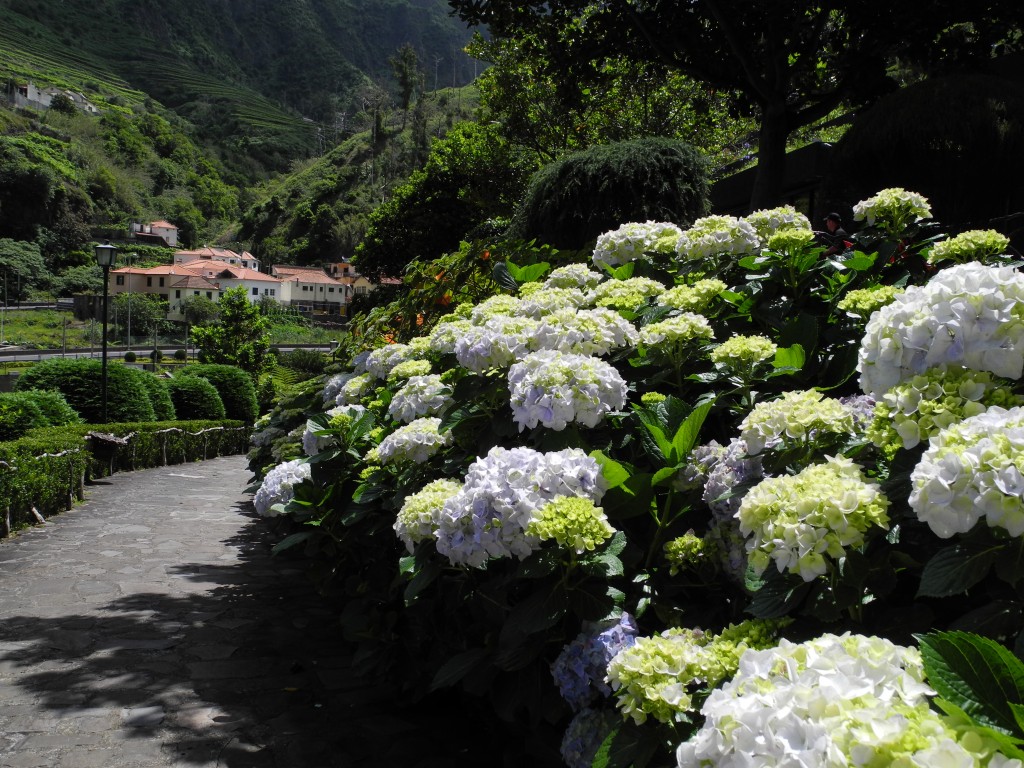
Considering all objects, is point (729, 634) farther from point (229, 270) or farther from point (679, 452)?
point (229, 270)

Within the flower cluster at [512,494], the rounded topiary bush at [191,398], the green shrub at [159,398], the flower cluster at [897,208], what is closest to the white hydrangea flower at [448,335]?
the flower cluster at [512,494]

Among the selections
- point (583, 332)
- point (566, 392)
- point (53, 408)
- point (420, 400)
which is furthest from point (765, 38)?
point (53, 408)

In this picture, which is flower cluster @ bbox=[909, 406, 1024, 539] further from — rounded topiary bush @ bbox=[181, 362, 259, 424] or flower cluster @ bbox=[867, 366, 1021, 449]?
rounded topiary bush @ bbox=[181, 362, 259, 424]

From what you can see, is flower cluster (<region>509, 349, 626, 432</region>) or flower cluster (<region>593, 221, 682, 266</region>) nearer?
flower cluster (<region>509, 349, 626, 432</region>)

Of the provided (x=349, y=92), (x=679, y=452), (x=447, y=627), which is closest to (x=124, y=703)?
(x=447, y=627)

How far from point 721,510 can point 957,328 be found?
26.8 inches

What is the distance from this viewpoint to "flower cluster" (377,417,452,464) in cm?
284

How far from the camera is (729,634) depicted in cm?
150

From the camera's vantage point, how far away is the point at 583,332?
2621 millimetres

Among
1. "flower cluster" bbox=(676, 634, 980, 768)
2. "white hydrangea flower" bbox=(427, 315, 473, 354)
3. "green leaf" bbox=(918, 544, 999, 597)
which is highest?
"white hydrangea flower" bbox=(427, 315, 473, 354)

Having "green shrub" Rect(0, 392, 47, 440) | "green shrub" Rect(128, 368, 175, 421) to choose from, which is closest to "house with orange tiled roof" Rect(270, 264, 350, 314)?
"green shrub" Rect(128, 368, 175, 421)

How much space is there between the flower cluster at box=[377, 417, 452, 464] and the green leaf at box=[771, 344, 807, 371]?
119 centimetres

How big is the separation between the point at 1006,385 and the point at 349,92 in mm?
181603

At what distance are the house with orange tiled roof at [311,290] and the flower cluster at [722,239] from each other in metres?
96.7
